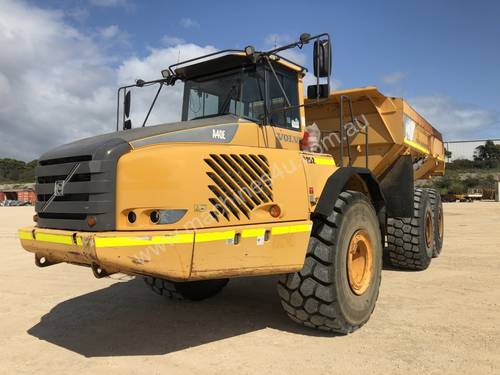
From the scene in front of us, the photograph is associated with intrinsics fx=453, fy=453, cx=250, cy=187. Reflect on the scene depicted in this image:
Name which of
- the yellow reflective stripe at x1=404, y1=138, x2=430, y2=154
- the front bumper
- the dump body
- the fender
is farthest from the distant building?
the fender

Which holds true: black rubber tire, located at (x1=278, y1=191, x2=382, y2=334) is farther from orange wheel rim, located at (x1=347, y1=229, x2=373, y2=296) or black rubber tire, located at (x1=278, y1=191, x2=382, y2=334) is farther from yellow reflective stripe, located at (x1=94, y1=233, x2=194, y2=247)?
yellow reflective stripe, located at (x1=94, y1=233, x2=194, y2=247)

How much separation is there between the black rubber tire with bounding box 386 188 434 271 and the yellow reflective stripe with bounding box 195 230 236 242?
4483 millimetres

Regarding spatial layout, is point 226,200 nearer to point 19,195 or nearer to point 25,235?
point 25,235

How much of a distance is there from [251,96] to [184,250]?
Answer: 1862mm

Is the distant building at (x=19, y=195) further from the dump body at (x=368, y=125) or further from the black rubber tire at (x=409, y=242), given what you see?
the dump body at (x=368, y=125)

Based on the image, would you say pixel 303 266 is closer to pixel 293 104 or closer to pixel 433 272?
pixel 293 104

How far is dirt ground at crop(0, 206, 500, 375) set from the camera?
356 cm

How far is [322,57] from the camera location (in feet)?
13.0

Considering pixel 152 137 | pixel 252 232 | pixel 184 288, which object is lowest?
pixel 184 288

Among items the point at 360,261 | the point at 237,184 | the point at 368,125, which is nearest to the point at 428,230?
the point at 368,125

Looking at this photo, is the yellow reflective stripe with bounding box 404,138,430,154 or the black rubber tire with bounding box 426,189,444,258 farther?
the black rubber tire with bounding box 426,189,444,258

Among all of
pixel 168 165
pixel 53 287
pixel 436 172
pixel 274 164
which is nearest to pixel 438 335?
pixel 274 164

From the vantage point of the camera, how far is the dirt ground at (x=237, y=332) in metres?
3.56

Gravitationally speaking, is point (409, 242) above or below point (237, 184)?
below
